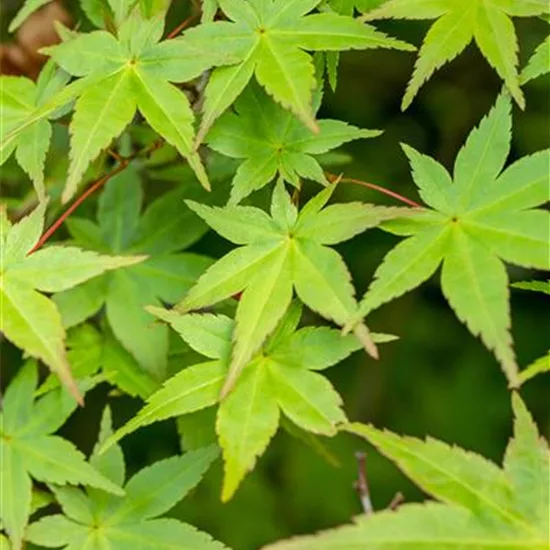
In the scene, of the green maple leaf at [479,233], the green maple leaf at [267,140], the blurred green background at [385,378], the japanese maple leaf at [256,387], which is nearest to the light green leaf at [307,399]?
the japanese maple leaf at [256,387]

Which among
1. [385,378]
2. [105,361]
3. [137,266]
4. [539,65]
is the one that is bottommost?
[385,378]

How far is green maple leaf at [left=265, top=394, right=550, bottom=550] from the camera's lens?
3.13 feet

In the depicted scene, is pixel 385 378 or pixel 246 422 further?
pixel 385 378

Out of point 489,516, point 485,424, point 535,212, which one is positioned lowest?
point 485,424

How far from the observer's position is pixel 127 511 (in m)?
1.31

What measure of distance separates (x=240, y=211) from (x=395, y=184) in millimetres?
1755

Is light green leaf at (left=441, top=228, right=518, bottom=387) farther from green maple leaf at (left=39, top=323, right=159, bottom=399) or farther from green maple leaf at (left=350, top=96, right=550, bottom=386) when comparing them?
green maple leaf at (left=39, top=323, right=159, bottom=399)

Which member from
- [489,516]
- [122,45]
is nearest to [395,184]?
[122,45]

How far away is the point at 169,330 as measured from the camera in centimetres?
153

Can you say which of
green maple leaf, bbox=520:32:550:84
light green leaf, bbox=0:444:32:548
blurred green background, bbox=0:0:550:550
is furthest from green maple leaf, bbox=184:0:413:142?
blurred green background, bbox=0:0:550:550

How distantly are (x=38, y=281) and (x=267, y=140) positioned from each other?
341 millimetres

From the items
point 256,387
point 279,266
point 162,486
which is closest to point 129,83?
point 279,266

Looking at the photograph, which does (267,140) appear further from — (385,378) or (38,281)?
(385,378)

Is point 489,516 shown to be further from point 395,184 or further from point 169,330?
point 395,184
